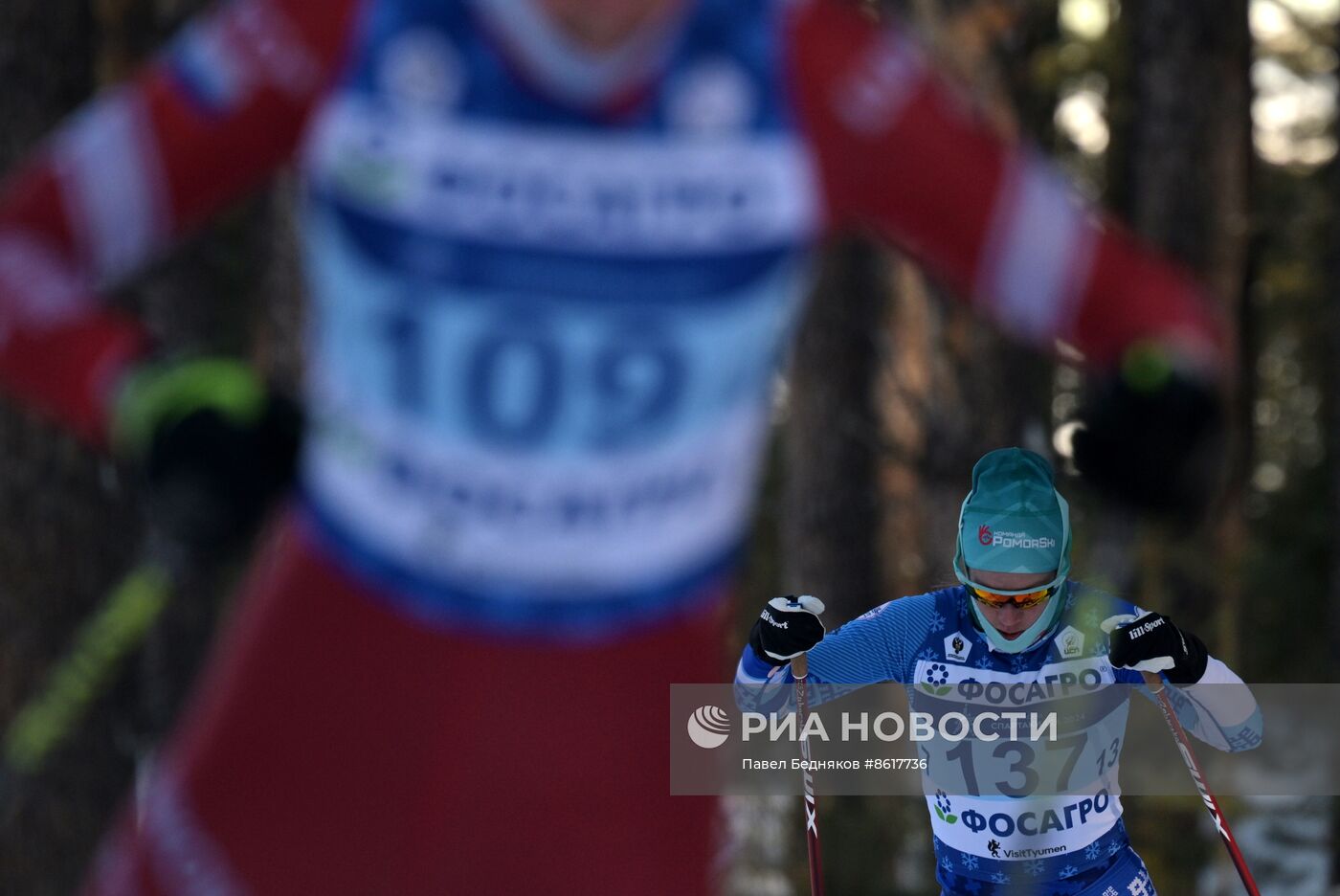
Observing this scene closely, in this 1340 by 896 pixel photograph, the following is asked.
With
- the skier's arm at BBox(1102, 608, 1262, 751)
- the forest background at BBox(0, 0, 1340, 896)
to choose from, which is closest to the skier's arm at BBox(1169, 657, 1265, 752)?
the skier's arm at BBox(1102, 608, 1262, 751)

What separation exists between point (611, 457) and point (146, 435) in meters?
0.58

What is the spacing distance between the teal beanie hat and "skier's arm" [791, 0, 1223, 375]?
89 cm

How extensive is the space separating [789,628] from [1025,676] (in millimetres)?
623

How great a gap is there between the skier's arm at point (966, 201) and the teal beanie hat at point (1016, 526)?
89 cm

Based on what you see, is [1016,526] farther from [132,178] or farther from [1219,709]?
[132,178]

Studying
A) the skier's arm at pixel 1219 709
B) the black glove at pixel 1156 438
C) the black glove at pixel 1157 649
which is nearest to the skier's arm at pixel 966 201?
the black glove at pixel 1156 438

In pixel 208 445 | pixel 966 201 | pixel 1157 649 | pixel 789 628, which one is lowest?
pixel 1157 649

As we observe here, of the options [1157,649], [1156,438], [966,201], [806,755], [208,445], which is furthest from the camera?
[806,755]

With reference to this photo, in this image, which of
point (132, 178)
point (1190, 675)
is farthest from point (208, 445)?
point (1190, 675)

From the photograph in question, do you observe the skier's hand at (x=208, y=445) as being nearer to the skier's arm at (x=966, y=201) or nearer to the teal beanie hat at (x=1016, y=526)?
the skier's arm at (x=966, y=201)

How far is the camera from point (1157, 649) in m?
3.30

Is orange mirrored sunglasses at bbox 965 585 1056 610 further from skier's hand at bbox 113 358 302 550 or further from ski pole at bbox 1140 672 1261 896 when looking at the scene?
skier's hand at bbox 113 358 302 550

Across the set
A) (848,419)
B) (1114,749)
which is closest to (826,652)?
(1114,749)

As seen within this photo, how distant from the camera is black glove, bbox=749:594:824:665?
3.17 meters
